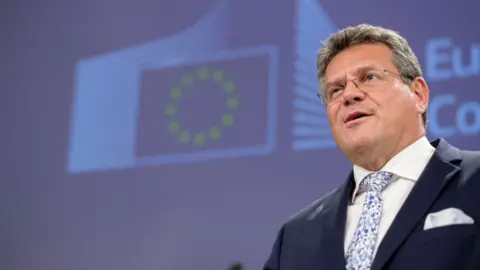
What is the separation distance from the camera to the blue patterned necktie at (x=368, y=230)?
151cm

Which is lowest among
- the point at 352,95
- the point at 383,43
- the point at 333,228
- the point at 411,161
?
the point at 333,228

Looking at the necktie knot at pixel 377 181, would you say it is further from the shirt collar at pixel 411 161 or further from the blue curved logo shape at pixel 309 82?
the blue curved logo shape at pixel 309 82

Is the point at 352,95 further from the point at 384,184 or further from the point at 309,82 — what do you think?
the point at 309,82

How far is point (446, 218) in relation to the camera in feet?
4.74

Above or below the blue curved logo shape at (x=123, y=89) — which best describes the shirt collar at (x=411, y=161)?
below

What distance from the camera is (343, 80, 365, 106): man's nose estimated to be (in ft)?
5.53

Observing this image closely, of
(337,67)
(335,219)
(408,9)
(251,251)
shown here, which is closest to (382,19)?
(408,9)

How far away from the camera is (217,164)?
10.8ft

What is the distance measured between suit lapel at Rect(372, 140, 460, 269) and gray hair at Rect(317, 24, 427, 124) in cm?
24

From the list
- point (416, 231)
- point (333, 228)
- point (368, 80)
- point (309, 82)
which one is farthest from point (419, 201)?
point (309, 82)

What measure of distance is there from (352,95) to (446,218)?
14.5 inches

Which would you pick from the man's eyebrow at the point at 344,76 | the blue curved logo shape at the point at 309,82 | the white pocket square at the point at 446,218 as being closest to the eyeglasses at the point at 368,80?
the man's eyebrow at the point at 344,76

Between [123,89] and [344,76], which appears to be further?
[123,89]

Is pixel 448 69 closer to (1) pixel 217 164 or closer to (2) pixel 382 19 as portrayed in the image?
(2) pixel 382 19
